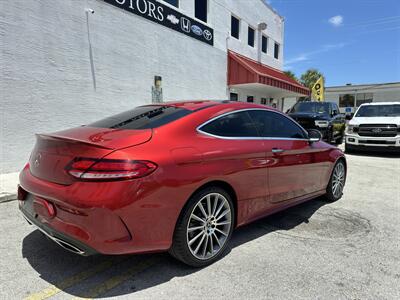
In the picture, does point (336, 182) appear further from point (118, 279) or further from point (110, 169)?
point (110, 169)

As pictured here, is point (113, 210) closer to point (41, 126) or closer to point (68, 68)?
point (41, 126)

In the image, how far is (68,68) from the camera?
7.61 meters

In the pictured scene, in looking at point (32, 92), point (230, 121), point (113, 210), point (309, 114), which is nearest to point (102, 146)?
point (113, 210)

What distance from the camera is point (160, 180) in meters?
2.43

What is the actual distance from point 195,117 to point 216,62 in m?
11.4

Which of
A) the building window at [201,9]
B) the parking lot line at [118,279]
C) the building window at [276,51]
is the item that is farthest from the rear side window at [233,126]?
the building window at [276,51]

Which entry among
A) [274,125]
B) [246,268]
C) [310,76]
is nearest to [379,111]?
[274,125]

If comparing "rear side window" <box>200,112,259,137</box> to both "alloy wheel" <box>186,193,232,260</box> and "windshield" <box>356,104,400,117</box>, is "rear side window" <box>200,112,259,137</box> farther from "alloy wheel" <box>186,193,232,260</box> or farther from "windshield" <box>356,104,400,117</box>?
"windshield" <box>356,104,400,117</box>

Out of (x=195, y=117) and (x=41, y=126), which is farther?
(x=41, y=126)

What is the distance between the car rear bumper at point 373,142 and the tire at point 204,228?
8.97m

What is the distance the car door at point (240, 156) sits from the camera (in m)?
2.90

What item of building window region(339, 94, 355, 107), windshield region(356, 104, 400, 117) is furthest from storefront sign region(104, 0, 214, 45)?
building window region(339, 94, 355, 107)

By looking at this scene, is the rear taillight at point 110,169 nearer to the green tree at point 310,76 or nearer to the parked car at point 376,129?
the parked car at point 376,129

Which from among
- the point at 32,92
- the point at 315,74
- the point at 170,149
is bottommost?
the point at 170,149
